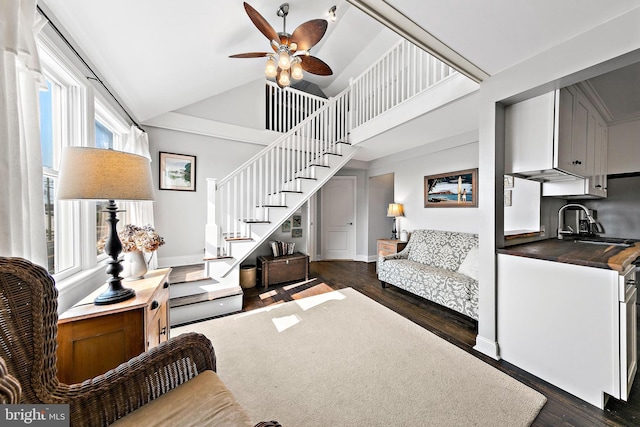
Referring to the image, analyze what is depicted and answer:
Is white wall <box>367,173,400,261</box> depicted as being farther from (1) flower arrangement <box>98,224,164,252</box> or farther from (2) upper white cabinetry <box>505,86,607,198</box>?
(1) flower arrangement <box>98,224,164,252</box>

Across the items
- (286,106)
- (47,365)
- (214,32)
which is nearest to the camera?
(47,365)

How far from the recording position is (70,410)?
77 centimetres

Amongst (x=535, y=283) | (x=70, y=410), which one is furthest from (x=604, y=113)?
(x=70, y=410)

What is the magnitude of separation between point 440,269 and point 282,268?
236 cm

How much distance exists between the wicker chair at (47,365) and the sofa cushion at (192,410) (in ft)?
0.15

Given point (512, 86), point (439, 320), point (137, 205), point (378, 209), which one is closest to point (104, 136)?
point (137, 205)

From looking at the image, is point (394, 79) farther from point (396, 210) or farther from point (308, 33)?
point (396, 210)

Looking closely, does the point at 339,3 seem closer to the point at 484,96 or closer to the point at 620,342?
the point at 484,96

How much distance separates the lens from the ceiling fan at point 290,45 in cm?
220

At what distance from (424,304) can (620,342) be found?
173 cm

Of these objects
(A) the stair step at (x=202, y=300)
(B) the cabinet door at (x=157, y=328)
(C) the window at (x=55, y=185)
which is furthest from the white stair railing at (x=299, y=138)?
(C) the window at (x=55, y=185)

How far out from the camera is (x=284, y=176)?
12.0 ft

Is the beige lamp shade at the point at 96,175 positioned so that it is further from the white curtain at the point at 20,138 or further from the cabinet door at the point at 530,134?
the cabinet door at the point at 530,134

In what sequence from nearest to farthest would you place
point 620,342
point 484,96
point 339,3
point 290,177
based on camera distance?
point 620,342 → point 484,96 → point 339,3 → point 290,177
